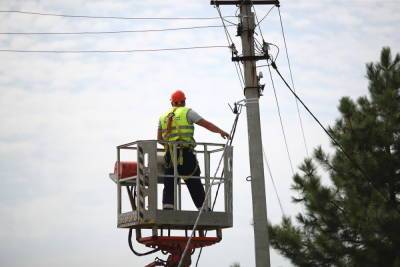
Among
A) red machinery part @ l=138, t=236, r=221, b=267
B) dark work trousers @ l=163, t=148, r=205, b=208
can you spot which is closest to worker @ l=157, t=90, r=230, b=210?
dark work trousers @ l=163, t=148, r=205, b=208

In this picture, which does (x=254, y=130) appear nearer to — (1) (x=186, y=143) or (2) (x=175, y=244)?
(1) (x=186, y=143)

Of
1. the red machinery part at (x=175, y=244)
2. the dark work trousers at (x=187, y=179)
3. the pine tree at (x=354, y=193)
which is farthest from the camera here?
the pine tree at (x=354, y=193)

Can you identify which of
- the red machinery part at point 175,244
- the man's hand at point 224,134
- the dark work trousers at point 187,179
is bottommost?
the red machinery part at point 175,244

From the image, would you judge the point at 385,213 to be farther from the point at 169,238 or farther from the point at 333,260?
the point at 169,238

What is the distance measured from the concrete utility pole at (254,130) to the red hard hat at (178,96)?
3.61ft

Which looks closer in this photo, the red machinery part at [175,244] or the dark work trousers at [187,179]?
the dark work trousers at [187,179]

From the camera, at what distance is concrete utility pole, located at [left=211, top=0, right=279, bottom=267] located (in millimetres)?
13391

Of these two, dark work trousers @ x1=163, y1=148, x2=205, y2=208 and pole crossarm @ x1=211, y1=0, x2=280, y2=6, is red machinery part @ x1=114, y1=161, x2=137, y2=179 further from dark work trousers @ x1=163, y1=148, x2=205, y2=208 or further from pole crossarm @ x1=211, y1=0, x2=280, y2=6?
pole crossarm @ x1=211, y1=0, x2=280, y2=6

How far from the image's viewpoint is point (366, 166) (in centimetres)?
2173

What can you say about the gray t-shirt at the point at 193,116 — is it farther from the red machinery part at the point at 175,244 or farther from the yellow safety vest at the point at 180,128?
the red machinery part at the point at 175,244

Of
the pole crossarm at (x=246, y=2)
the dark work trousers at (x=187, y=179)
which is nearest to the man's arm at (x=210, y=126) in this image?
the dark work trousers at (x=187, y=179)

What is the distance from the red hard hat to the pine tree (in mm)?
7543

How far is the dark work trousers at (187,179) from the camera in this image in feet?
45.9

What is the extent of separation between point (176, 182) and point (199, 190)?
1.89ft
